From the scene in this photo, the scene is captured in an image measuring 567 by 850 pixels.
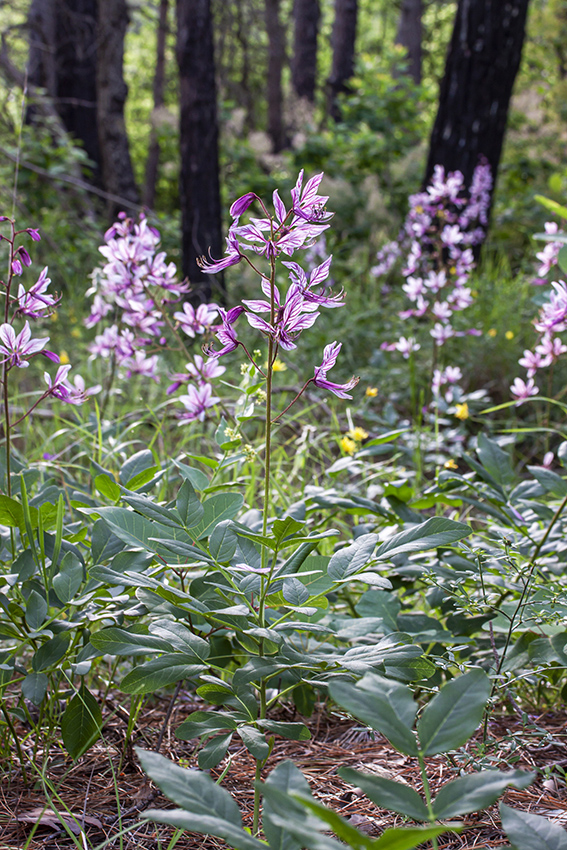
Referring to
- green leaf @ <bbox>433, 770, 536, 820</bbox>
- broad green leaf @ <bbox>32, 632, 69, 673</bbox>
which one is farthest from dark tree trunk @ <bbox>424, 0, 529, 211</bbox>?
green leaf @ <bbox>433, 770, 536, 820</bbox>

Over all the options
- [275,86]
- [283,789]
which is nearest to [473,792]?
[283,789]

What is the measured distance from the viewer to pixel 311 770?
125cm

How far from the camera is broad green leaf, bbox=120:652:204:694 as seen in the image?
961 mm

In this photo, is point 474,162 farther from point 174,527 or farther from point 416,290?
point 174,527

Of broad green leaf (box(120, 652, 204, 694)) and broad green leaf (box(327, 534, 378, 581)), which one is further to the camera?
broad green leaf (box(327, 534, 378, 581))

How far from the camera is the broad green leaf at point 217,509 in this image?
1.18m

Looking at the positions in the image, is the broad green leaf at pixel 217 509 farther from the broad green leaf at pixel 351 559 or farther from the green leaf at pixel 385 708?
the green leaf at pixel 385 708

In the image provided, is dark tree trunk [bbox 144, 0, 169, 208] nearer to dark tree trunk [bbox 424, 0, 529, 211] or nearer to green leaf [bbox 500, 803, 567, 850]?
dark tree trunk [bbox 424, 0, 529, 211]

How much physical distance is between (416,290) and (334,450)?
1004 mm

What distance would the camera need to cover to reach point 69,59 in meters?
9.20

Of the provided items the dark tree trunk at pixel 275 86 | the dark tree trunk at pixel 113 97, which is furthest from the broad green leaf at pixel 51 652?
the dark tree trunk at pixel 275 86

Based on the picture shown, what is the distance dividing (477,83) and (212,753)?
5411mm

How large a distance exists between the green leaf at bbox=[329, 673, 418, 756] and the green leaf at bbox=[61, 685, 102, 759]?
57 centimetres

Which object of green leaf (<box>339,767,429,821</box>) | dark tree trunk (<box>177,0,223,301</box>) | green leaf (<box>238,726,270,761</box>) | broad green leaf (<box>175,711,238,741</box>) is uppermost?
dark tree trunk (<box>177,0,223,301</box>)
